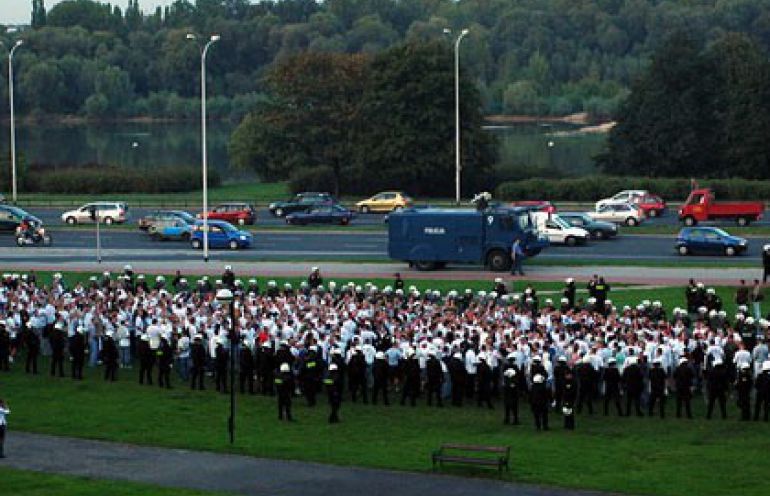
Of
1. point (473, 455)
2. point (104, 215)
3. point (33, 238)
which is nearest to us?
point (473, 455)

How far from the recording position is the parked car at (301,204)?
261 ft

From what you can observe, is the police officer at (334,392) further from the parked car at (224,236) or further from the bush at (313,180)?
the bush at (313,180)

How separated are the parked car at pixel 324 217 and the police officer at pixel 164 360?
1514 inches

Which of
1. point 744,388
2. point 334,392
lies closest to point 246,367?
point 334,392

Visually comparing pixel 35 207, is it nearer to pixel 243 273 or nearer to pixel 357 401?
pixel 243 273

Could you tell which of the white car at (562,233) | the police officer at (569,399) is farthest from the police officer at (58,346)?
the white car at (562,233)

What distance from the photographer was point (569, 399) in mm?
32531

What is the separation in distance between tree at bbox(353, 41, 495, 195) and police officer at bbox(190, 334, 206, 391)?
183ft

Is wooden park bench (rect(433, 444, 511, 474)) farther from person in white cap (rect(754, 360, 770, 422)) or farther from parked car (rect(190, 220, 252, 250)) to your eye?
parked car (rect(190, 220, 252, 250))

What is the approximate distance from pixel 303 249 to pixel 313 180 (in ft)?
105

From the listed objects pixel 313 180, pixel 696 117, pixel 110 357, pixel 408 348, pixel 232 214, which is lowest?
pixel 110 357

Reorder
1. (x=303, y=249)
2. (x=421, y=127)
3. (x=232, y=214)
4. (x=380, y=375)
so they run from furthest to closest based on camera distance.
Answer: (x=421, y=127) → (x=232, y=214) → (x=303, y=249) → (x=380, y=375)

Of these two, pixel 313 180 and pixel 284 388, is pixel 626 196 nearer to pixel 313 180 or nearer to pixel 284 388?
pixel 313 180

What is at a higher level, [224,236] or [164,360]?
[224,236]
